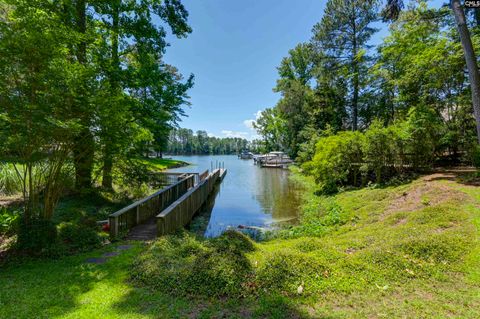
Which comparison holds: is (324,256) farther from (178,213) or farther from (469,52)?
(469,52)

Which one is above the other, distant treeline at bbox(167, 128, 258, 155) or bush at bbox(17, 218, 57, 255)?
distant treeline at bbox(167, 128, 258, 155)

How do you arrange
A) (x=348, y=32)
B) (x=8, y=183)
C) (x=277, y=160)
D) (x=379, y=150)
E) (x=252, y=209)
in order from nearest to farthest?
1. (x=8, y=183)
2. (x=379, y=150)
3. (x=252, y=209)
4. (x=348, y=32)
5. (x=277, y=160)

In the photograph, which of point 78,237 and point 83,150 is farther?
point 83,150

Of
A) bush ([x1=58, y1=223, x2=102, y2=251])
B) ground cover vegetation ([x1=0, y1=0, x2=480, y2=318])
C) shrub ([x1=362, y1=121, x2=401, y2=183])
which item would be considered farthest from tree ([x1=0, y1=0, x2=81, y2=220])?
shrub ([x1=362, y1=121, x2=401, y2=183])

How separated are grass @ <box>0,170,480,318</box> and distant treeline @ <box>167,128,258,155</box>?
77486 mm

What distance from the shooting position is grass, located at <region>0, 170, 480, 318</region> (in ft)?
8.93

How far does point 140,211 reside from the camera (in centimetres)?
732

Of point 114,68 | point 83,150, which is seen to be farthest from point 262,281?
point 114,68

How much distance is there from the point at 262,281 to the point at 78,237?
4452 mm

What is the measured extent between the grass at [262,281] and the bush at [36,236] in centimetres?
34

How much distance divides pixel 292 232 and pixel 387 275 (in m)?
4.15

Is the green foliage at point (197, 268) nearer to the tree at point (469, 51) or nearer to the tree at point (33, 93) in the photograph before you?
the tree at point (33, 93)


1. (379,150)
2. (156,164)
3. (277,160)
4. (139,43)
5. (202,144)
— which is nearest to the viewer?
(139,43)

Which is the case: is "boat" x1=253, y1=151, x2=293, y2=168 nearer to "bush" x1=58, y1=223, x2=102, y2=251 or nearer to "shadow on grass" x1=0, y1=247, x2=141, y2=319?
"bush" x1=58, y1=223, x2=102, y2=251
